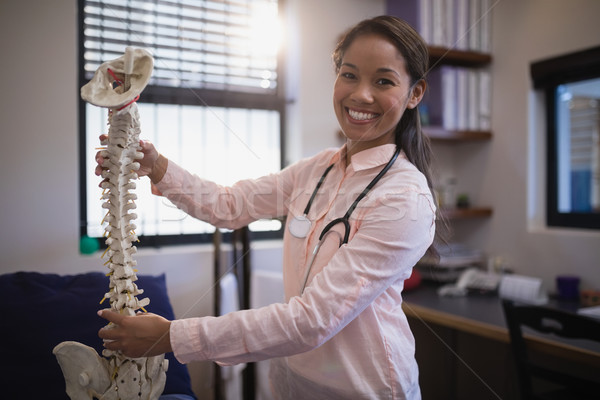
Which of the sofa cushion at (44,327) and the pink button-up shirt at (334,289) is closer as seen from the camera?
the pink button-up shirt at (334,289)

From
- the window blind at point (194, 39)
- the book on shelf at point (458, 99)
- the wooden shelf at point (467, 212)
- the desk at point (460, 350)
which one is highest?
the window blind at point (194, 39)

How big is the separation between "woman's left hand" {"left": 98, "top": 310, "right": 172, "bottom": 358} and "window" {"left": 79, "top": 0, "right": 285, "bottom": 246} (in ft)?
3.87

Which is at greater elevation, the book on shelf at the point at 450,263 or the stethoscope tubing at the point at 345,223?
the stethoscope tubing at the point at 345,223

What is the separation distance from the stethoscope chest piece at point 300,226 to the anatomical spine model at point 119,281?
0.36 m

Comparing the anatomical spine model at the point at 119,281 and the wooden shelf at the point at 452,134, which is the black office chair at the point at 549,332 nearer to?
the wooden shelf at the point at 452,134

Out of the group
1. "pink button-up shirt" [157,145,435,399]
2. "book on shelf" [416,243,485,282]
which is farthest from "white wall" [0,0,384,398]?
"book on shelf" [416,243,485,282]

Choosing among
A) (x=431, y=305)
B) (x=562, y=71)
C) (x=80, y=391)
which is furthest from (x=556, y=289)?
(x=80, y=391)

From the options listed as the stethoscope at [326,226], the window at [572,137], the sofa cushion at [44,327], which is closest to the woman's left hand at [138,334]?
the stethoscope at [326,226]

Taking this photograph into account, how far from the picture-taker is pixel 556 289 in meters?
2.24

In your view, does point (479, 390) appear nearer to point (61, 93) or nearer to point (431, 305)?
point (431, 305)

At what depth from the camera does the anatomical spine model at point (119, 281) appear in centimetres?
88

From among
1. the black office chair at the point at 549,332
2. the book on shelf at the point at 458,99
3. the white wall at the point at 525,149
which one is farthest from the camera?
the book on shelf at the point at 458,99

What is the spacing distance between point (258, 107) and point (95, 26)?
2.75ft

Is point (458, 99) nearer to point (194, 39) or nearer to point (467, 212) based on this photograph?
point (467, 212)
